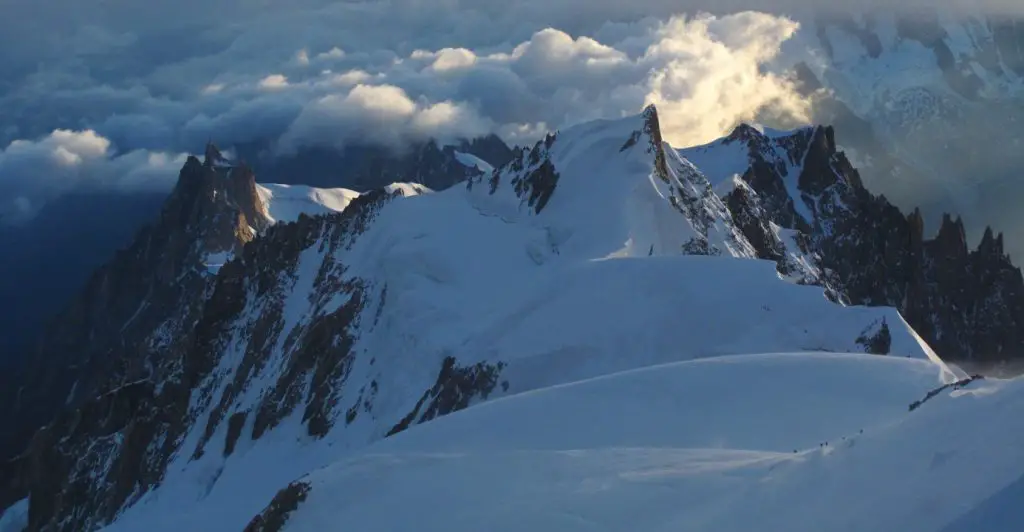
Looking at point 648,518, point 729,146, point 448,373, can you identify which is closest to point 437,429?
point 648,518

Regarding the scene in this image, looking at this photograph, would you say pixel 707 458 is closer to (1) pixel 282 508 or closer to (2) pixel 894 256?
(1) pixel 282 508

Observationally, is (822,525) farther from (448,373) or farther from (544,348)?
(448,373)

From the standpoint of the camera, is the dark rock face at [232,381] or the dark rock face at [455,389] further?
the dark rock face at [232,381]

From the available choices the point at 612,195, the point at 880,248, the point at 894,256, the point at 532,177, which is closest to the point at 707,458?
the point at 612,195

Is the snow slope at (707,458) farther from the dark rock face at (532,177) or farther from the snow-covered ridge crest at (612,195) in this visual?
the dark rock face at (532,177)

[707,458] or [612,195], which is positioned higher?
[612,195]

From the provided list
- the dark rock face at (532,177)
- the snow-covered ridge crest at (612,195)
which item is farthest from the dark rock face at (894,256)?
the dark rock face at (532,177)
